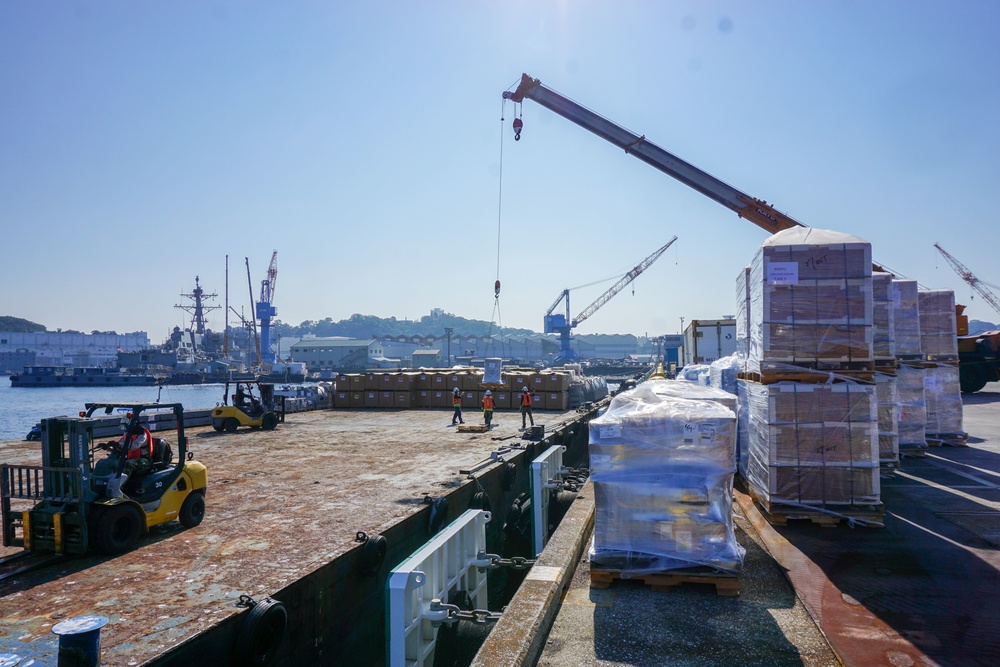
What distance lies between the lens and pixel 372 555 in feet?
20.9

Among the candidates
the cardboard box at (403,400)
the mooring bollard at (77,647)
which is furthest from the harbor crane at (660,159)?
the mooring bollard at (77,647)

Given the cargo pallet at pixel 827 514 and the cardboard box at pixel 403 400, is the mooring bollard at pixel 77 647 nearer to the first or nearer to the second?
the cargo pallet at pixel 827 514

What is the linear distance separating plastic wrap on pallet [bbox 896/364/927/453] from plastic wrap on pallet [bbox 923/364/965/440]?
4.36ft

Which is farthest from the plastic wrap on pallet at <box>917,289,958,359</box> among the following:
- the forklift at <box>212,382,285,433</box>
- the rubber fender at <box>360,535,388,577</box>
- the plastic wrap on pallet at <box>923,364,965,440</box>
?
the forklift at <box>212,382,285,433</box>

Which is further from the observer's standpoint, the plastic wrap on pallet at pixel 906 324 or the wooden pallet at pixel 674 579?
the plastic wrap on pallet at pixel 906 324

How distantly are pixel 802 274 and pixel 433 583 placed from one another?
19.4 feet

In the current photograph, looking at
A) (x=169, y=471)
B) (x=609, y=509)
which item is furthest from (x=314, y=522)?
(x=609, y=509)

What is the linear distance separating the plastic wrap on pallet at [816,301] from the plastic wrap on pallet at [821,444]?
1.43 feet

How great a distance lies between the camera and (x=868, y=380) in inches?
290

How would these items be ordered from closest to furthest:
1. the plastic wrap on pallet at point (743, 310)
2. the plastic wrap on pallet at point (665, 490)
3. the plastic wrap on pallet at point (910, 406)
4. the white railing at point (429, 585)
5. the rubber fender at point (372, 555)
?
the white railing at point (429, 585)
the plastic wrap on pallet at point (665, 490)
the rubber fender at point (372, 555)
the plastic wrap on pallet at point (743, 310)
the plastic wrap on pallet at point (910, 406)

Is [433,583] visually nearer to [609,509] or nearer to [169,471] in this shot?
[609,509]

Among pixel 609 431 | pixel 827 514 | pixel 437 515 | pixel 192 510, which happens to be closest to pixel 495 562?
pixel 437 515

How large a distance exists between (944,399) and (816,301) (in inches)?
362

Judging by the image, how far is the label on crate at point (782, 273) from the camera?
7449 millimetres
